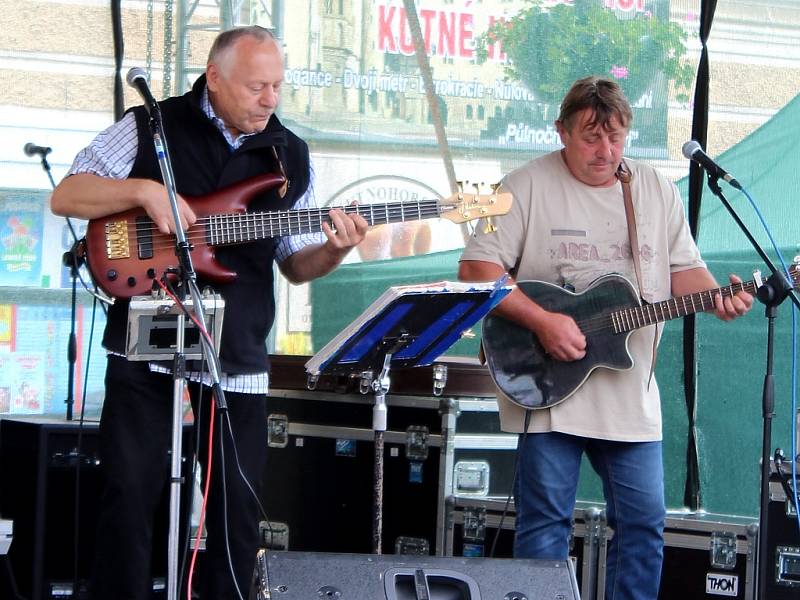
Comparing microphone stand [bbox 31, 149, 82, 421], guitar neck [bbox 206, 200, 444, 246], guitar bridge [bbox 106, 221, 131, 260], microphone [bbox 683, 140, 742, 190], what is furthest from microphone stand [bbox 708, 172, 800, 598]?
microphone stand [bbox 31, 149, 82, 421]

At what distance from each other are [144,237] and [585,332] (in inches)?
52.8

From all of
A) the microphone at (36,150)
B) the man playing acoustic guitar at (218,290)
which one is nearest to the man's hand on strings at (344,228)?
the man playing acoustic guitar at (218,290)

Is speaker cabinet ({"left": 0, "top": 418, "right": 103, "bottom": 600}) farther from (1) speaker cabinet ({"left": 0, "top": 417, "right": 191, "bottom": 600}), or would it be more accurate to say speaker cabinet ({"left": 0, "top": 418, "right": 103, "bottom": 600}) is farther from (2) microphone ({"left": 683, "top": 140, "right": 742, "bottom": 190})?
(2) microphone ({"left": 683, "top": 140, "right": 742, "bottom": 190})

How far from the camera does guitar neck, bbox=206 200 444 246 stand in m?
3.24

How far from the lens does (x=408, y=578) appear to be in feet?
8.64

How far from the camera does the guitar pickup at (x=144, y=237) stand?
3.25 meters

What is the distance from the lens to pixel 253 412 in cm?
329

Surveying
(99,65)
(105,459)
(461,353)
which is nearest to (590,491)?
(461,353)

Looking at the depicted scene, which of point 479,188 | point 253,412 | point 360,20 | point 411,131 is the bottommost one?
point 253,412

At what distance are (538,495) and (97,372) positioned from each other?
2360 mm

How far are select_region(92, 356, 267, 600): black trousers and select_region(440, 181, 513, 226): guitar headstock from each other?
805 millimetres

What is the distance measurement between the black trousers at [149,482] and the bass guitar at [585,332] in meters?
0.83

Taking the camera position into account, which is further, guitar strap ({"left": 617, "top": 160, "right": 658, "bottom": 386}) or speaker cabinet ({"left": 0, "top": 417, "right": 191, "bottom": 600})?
speaker cabinet ({"left": 0, "top": 417, "right": 191, "bottom": 600})

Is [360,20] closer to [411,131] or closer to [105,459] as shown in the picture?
[411,131]
